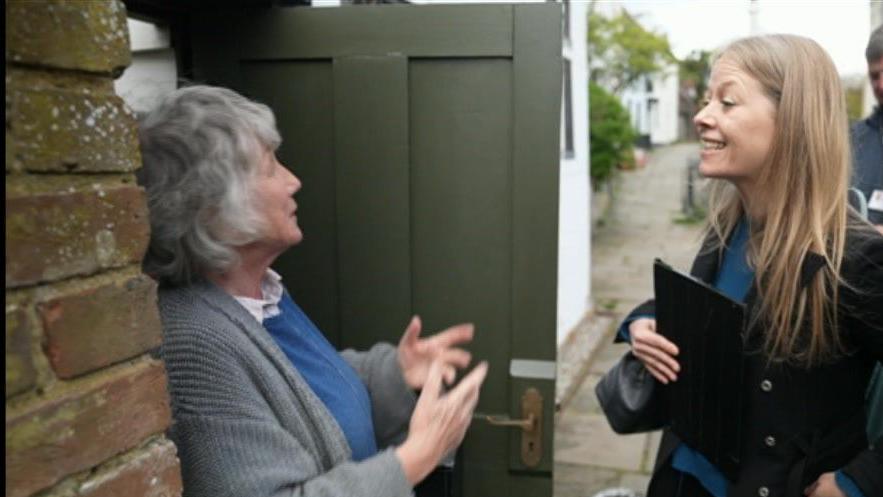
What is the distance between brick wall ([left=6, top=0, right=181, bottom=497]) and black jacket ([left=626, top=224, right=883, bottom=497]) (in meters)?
1.25

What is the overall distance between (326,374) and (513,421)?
2.51 feet

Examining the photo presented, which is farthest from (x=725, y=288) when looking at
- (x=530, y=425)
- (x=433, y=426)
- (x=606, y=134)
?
(x=606, y=134)

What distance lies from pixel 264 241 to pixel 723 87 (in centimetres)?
106

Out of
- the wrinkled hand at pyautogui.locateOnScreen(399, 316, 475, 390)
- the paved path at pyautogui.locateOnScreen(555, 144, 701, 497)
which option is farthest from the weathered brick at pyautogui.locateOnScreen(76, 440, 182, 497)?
the paved path at pyautogui.locateOnScreen(555, 144, 701, 497)

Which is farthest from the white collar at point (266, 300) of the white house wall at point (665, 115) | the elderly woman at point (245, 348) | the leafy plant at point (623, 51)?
the white house wall at point (665, 115)

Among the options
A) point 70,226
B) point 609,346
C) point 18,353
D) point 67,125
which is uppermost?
point 67,125

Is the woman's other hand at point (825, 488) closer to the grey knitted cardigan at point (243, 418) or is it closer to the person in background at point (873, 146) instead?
the grey knitted cardigan at point (243, 418)

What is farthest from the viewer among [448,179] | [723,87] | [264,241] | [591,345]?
[591,345]

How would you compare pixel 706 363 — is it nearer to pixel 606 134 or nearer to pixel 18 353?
pixel 18 353

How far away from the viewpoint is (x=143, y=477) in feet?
3.09

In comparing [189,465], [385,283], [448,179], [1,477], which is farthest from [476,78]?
[1,477]

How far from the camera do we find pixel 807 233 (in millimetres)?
1579

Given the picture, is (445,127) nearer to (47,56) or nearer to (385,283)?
(385,283)

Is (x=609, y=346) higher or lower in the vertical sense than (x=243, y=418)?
lower
